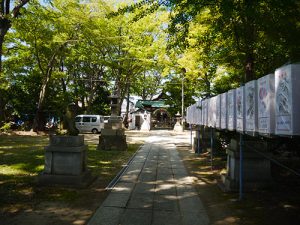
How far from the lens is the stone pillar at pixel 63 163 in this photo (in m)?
7.78

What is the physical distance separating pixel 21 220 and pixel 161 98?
43160 mm

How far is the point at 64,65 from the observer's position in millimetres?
34250

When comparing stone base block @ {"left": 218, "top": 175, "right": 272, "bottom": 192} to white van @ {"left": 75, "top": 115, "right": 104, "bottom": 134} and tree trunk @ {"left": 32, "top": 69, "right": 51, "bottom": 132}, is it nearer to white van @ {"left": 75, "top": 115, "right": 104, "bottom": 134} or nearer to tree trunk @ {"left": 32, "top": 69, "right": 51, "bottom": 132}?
tree trunk @ {"left": 32, "top": 69, "right": 51, "bottom": 132}

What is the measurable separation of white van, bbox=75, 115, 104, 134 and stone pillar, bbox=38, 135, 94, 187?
71.4 feet

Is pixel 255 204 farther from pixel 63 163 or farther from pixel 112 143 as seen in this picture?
pixel 112 143

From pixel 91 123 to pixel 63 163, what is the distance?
2205cm

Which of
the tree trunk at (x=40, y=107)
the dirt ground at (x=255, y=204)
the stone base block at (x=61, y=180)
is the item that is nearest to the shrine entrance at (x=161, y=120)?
the tree trunk at (x=40, y=107)

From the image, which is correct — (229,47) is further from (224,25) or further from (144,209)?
(144,209)

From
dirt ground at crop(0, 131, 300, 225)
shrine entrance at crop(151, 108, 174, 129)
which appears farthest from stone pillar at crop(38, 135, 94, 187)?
shrine entrance at crop(151, 108, 174, 129)

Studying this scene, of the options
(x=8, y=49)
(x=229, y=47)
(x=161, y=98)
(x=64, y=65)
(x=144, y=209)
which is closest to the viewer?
(x=144, y=209)

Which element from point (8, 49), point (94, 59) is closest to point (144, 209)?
point (8, 49)

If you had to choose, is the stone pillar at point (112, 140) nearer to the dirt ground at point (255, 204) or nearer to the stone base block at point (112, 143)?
the stone base block at point (112, 143)

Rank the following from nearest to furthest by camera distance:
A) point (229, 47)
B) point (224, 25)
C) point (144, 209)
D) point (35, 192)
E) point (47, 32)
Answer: point (144, 209), point (35, 192), point (224, 25), point (229, 47), point (47, 32)

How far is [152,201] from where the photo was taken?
6.65 metres
